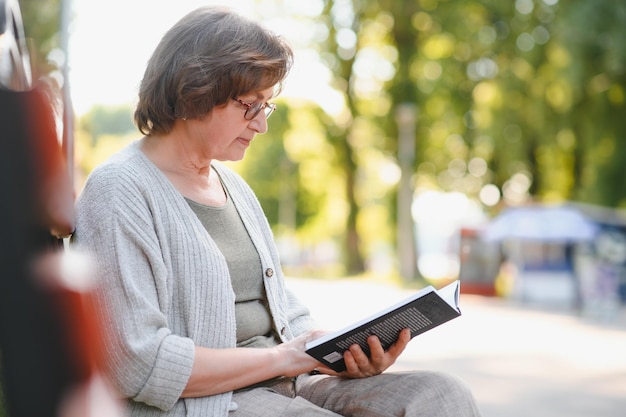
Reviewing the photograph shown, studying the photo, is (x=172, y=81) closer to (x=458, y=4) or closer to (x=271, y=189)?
(x=458, y=4)

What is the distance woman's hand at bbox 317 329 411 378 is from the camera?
83.6 inches

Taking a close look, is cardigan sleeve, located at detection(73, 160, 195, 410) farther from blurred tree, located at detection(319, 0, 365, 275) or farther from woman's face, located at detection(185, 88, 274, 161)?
blurred tree, located at detection(319, 0, 365, 275)

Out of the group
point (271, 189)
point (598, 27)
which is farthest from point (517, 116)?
point (271, 189)

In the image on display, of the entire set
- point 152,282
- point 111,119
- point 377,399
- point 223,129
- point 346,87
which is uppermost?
point 223,129

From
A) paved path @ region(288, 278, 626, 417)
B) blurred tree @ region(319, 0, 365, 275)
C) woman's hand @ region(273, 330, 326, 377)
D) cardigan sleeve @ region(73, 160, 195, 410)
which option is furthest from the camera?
blurred tree @ region(319, 0, 365, 275)

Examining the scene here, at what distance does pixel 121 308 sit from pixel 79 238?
0.18 metres

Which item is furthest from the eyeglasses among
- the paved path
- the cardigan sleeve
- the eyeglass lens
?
the paved path

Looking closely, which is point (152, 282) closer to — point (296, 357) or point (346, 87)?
point (296, 357)

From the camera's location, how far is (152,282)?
73.9 inches

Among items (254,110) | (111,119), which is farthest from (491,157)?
(111,119)

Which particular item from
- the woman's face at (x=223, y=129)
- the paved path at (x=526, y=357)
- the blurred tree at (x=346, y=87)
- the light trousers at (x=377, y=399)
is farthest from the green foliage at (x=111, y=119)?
the light trousers at (x=377, y=399)

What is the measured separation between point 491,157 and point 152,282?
23893 millimetres

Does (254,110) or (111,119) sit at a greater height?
(254,110)

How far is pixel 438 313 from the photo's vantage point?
207 cm
